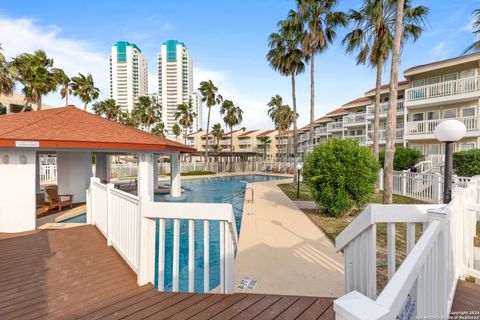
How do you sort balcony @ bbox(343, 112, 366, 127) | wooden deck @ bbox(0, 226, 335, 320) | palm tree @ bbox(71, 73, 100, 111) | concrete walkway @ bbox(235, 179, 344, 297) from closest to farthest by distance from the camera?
wooden deck @ bbox(0, 226, 335, 320)
concrete walkway @ bbox(235, 179, 344, 297)
palm tree @ bbox(71, 73, 100, 111)
balcony @ bbox(343, 112, 366, 127)

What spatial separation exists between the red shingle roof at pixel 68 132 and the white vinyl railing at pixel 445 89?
21.4 metres

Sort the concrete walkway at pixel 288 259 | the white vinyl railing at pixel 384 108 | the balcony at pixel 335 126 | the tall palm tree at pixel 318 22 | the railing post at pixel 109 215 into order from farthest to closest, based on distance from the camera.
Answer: the balcony at pixel 335 126, the white vinyl railing at pixel 384 108, the tall palm tree at pixel 318 22, the railing post at pixel 109 215, the concrete walkway at pixel 288 259

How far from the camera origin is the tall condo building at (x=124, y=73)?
140 meters

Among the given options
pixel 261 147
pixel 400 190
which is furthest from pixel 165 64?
pixel 400 190

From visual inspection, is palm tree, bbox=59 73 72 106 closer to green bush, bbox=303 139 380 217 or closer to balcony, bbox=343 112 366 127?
green bush, bbox=303 139 380 217

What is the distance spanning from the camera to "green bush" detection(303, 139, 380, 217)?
29.2ft

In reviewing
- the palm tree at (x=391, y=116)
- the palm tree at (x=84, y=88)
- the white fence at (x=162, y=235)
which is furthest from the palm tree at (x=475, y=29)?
the palm tree at (x=84, y=88)

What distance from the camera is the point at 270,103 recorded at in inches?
1951

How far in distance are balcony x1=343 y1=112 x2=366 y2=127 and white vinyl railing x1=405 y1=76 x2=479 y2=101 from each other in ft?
28.6

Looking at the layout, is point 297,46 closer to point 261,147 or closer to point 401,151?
point 401,151

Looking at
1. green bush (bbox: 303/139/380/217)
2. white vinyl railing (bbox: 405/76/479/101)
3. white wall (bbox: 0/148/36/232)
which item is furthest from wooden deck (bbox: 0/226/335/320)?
white vinyl railing (bbox: 405/76/479/101)

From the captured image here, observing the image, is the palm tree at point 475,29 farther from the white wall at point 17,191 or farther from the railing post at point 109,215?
the white wall at point 17,191

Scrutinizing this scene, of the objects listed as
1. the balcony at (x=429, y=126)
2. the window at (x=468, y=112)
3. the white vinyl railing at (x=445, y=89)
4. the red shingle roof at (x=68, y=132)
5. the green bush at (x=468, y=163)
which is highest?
the white vinyl railing at (x=445, y=89)

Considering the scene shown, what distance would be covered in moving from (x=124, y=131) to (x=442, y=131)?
10.3 metres
